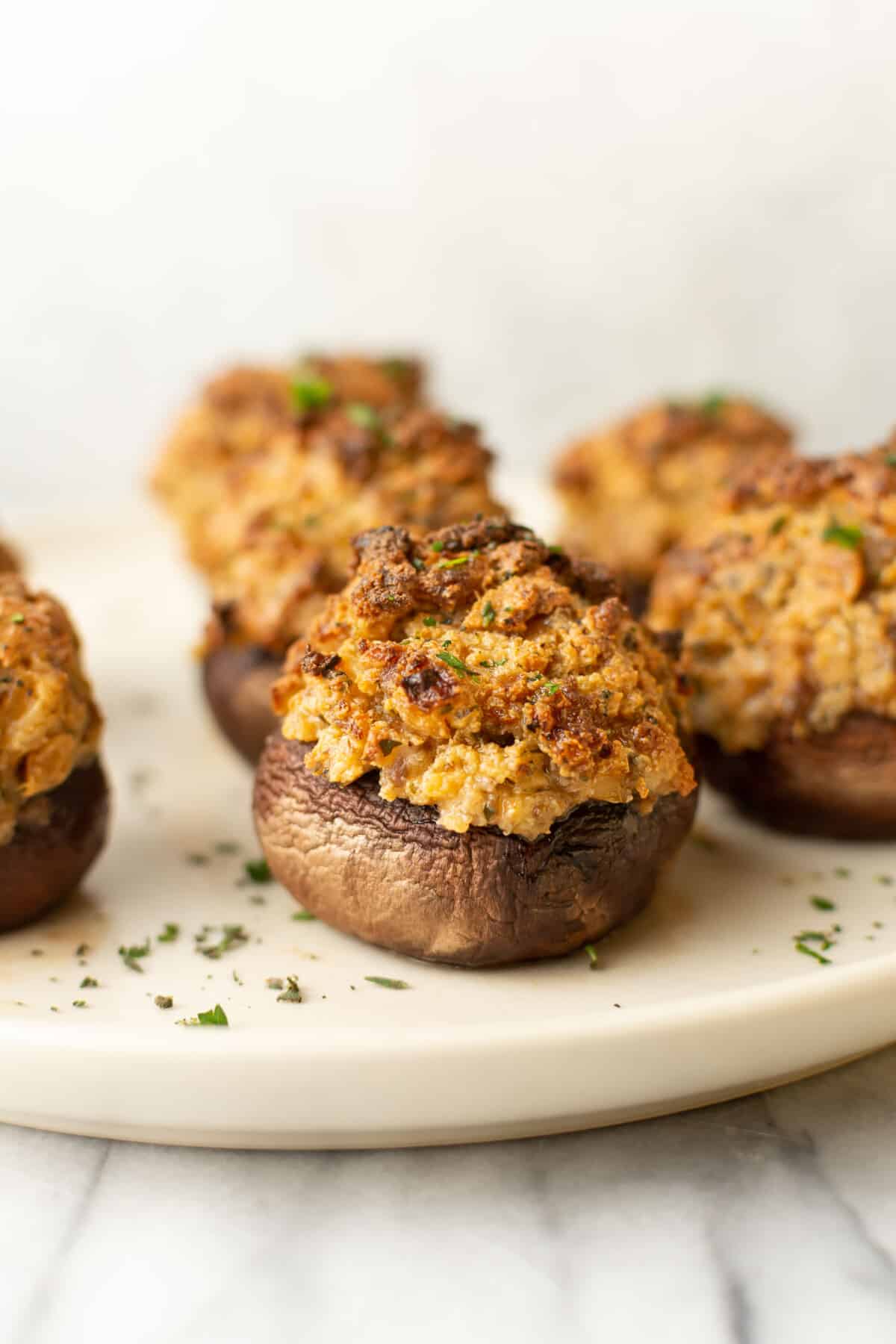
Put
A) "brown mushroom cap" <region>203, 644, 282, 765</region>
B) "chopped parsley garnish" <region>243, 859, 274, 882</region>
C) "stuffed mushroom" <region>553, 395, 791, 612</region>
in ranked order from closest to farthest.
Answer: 1. "chopped parsley garnish" <region>243, 859, 274, 882</region>
2. "brown mushroom cap" <region>203, 644, 282, 765</region>
3. "stuffed mushroom" <region>553, 395, 791, 612</region>

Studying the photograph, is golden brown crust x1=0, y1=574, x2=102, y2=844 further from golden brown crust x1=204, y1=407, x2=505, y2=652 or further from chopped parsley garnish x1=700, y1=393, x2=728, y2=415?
chopped parsley garnish x1=700, y1=393, x2=728, y2=415

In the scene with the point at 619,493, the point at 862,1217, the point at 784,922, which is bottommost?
the point at 862,1217

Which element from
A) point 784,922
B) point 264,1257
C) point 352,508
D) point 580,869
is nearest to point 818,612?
point 784,922

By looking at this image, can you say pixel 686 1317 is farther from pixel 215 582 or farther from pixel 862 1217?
pixel 215 582

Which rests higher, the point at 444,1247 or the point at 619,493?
the point at 619,493

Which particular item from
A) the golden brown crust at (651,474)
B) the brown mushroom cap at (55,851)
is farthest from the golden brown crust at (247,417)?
the brown mushroom cap at (55,851)

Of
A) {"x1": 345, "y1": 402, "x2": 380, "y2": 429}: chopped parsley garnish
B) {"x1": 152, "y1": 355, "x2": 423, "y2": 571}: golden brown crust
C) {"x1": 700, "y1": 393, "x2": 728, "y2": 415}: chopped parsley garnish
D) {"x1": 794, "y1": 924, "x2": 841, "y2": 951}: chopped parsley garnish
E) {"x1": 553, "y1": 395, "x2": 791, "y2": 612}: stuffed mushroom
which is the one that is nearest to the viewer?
{"x1": 794, "y1": 924, "x2": 841, "y2": 951}: chopped parsley garnish

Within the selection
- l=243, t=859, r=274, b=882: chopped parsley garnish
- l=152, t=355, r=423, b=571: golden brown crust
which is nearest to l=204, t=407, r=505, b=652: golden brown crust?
l=152, t=355, r=423, b=571: golden brown crust
